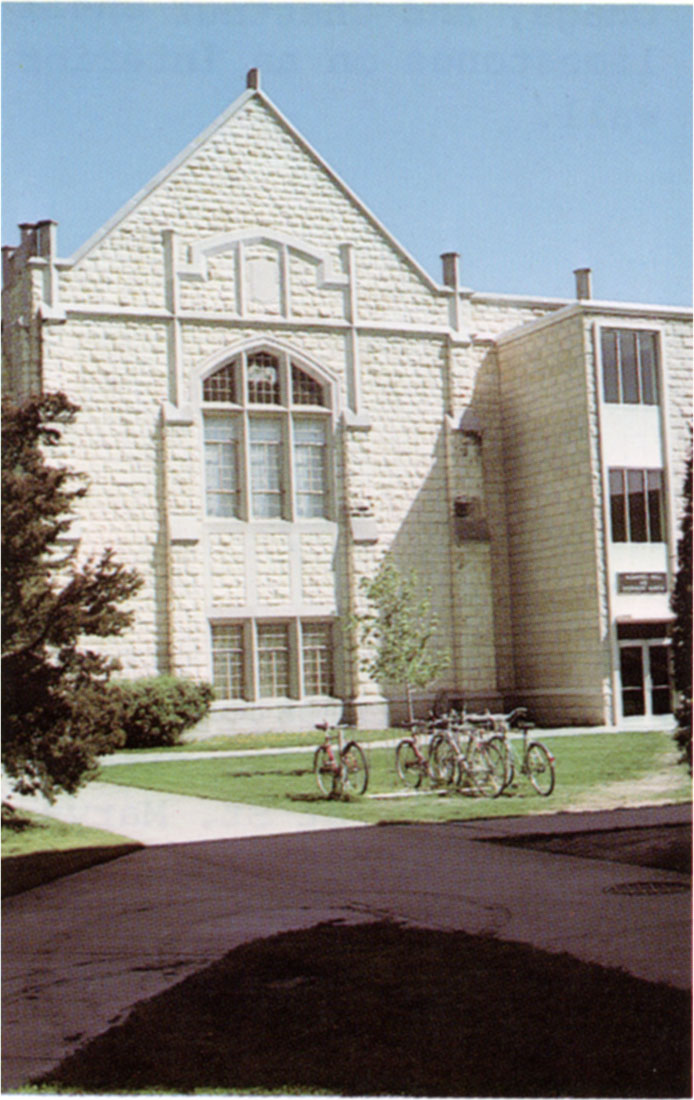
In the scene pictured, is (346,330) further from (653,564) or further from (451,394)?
(653,564)

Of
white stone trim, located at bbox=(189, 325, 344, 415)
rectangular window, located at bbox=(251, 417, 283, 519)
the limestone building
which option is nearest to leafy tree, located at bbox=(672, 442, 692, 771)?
the limestone building

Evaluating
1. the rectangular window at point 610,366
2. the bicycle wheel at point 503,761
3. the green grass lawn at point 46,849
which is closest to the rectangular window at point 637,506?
the rectangular window at point 610,366

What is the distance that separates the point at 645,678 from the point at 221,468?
200 inches

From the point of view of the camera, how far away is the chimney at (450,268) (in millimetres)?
10772

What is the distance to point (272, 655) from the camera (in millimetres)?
13781

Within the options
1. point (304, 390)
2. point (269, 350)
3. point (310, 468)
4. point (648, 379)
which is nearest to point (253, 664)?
point (310, 468)

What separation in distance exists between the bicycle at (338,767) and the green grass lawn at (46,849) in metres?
2.64

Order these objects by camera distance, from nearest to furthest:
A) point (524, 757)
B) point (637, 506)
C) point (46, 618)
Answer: point (46, 618) < point (524, 757) < point (637, 506)

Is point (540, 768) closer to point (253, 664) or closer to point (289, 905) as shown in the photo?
point (253, 664)

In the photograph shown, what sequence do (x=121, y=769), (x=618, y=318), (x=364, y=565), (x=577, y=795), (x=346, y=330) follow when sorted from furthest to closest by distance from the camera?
(x=618, y=318), (x=346, y=330), (x=364, y=565), (x=577, y=795), (x=121, y=769)

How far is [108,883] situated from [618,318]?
1258 cm

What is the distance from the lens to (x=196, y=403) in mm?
14930

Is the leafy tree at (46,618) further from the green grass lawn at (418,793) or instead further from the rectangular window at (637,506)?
the rectangular window at (637,506)

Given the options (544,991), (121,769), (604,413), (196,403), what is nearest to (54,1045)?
(544,991)
